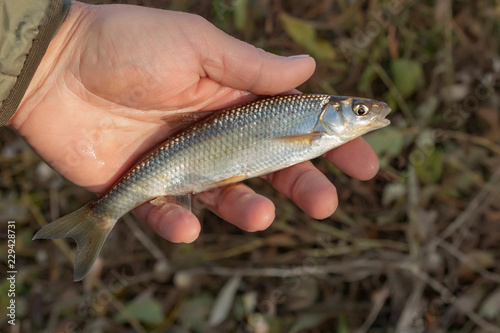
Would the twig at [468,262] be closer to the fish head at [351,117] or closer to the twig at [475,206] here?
the twig at [475,206]

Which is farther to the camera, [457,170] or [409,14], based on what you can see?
[409,14]

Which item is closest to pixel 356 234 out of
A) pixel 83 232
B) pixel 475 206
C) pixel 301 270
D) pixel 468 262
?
pixel 301 270

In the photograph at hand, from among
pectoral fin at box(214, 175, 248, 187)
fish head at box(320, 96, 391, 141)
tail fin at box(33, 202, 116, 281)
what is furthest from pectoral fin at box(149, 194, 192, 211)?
fish head at box(320, 96, 391, 141)

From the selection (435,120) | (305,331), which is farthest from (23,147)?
(435,120)

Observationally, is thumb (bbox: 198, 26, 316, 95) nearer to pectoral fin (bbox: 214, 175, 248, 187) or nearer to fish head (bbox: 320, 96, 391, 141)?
fish head (bbox: 320, 96, 391, 141)

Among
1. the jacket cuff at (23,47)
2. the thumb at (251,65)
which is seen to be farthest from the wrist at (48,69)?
the thumb at (251,65)

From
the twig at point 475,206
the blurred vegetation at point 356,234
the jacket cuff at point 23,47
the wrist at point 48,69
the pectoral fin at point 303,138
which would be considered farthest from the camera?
the twig at point 475,206

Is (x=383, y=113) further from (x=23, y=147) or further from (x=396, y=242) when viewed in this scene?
(x=23, y=147)
